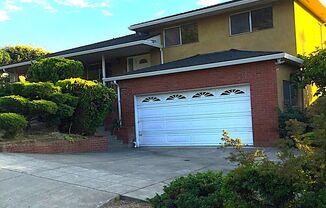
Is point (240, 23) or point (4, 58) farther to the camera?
point (4, 58)

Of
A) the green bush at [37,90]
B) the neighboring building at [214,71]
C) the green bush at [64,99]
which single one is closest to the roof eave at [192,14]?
the neighboring building at [214,71]

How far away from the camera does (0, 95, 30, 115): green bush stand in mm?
13328

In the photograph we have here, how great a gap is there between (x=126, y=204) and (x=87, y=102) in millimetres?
8383

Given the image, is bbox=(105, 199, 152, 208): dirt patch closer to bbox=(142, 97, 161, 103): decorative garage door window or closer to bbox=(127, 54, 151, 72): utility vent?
bbox=(142, 97, 161, 103): decorative garage door window

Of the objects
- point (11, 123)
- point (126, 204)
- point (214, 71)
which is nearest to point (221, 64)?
point (214, 71)

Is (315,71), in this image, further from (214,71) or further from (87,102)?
(87,102)

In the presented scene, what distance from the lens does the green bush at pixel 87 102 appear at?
49.0 ft

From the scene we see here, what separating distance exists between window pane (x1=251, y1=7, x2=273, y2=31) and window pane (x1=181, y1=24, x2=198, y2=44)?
9.78 feet

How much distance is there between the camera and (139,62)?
72.6ft

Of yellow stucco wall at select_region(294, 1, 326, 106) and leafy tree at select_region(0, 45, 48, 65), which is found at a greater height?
leafy tree at select_region(0, 45, 48, 65)

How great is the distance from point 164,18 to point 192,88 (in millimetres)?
5768

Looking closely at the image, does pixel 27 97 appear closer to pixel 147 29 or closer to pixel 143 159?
pixel 143 159

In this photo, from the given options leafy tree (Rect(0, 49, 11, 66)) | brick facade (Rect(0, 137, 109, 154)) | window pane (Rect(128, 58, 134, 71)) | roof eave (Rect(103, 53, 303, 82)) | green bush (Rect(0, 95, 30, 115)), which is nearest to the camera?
brick facade (Rect(0, 137, 109, 154))

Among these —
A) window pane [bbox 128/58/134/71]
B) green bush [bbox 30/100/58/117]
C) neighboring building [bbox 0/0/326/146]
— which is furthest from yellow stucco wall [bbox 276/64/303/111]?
window pane [bbox 128/58/134/71]
